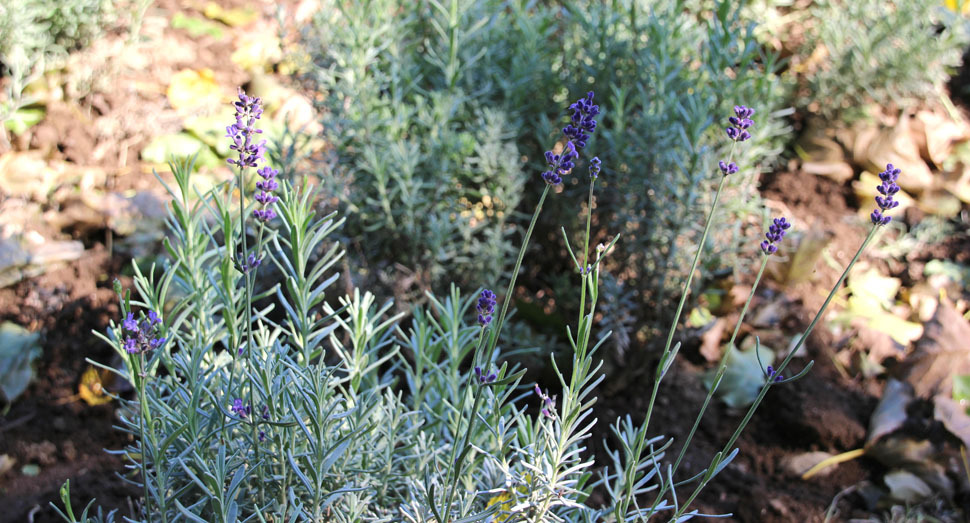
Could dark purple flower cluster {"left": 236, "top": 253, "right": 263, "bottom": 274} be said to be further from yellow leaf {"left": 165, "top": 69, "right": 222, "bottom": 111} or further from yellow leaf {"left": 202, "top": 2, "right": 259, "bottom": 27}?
yellow leaf {"left": 202, "top": 2, "right": 259, "bottom": 27}

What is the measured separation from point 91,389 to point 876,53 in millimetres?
3594

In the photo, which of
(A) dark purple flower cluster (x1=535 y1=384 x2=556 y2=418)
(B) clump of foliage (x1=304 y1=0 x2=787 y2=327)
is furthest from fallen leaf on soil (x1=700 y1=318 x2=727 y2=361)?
(A) dark purple flower cluster (x1=535 y1=384 x2=556 y2=418)

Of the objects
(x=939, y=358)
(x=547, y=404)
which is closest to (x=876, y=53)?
(x=939, y=358)

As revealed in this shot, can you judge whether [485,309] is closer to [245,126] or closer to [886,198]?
[245,126]

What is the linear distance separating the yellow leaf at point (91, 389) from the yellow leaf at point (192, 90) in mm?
1870

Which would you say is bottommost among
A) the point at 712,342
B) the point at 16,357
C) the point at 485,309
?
the point at 712,342

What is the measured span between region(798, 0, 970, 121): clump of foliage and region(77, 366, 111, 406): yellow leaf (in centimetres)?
333

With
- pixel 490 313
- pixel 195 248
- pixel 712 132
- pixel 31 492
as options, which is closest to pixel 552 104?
pixel 712 132

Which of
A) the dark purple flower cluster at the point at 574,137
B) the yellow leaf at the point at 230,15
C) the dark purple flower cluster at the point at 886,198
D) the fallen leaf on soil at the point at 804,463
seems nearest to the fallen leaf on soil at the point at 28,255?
the yellow leaf at the point at 230,15

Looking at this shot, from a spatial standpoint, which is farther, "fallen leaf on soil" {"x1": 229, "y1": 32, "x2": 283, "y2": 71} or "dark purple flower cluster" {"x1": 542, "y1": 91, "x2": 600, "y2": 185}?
"fallen leaf on soil" {"x1": 229, "y1": 32, "x2": 283, "y2": 71}

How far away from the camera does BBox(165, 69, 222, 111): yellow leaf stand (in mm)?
4094

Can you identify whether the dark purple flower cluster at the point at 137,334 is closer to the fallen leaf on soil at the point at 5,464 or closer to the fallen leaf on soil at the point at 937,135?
the fallen leaf on soil at the point at 5,464

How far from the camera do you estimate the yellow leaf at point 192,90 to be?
13.4 feet

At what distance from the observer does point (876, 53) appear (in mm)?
3678
